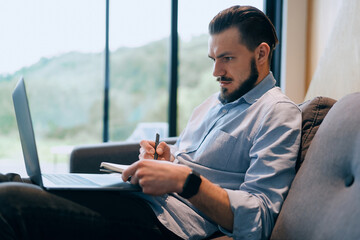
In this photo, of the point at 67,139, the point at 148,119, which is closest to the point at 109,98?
the point at 148,119

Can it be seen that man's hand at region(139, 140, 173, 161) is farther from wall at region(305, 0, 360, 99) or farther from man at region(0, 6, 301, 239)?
wall at region(305, 0, 360, 99)

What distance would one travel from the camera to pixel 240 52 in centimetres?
125

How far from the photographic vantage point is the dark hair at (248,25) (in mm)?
1237

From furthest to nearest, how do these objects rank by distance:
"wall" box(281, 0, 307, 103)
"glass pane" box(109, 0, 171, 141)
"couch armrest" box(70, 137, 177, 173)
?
"glass pane" box(109, 0, 171, 141) < "wall" box(281, 0, 307, 103) < "couch armrest" box(70, 137, 177, 173)

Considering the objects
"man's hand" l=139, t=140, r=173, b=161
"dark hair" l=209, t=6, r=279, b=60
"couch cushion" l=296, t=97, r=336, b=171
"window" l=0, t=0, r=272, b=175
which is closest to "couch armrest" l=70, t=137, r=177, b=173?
"man's hand" l=139, t=140, r=173, b=161

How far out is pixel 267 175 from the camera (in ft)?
3.18

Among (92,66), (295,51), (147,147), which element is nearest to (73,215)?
(147,147)

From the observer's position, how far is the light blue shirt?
3.10 feet

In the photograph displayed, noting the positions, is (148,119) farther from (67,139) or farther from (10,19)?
(10,19)

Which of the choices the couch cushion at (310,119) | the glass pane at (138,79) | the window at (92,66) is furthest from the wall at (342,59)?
the glass pane at (138,79)

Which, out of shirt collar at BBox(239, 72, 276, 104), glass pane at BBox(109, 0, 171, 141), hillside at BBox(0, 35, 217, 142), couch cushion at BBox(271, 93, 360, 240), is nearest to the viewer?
couch cushion at BBox(271, 93, 360, 240)

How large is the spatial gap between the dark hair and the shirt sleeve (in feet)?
0.91

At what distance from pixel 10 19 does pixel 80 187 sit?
3504 mm

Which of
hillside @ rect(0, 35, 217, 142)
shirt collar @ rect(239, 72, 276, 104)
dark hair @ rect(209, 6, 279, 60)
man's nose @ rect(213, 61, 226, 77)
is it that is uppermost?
dark hair @ rect(209, 6, 279, 60)
